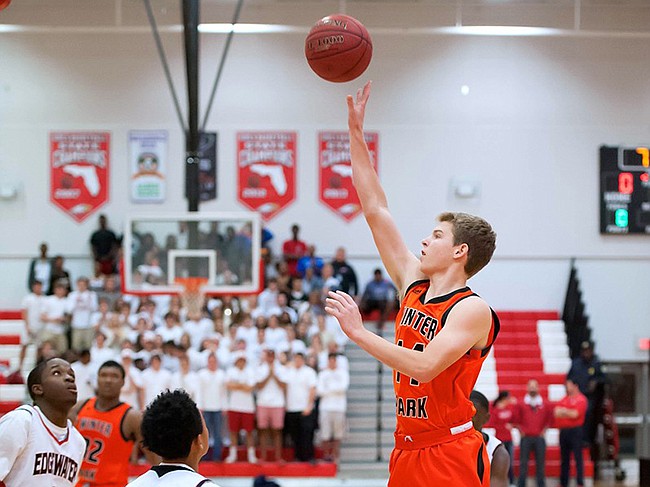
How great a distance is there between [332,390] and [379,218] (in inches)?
397

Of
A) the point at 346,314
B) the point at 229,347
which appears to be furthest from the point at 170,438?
the point at 229,347

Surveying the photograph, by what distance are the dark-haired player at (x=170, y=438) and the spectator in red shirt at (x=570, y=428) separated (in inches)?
440

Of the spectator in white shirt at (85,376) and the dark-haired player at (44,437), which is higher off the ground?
the dark-haired player at (44,437)

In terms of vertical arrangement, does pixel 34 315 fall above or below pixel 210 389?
above

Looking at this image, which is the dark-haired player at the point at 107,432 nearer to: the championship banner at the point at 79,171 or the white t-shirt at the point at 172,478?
the white t-shirt at the point at 172,478

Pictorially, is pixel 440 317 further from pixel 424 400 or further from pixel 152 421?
pixel 152 421

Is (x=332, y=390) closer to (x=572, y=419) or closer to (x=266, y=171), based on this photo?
(x=572, y=419)

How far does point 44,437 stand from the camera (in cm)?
461

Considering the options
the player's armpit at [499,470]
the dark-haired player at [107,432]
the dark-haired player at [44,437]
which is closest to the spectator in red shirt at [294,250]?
the dark-haired player at [107,432]

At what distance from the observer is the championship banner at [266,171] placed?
59.5ft

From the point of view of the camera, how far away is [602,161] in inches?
715

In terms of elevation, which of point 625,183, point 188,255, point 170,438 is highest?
point 625,183

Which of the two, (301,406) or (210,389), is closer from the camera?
(210,389)

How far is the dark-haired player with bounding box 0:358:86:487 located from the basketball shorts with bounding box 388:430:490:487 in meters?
1.66
